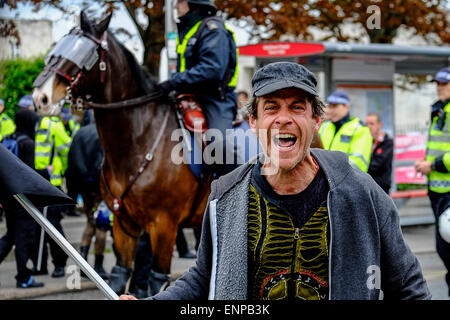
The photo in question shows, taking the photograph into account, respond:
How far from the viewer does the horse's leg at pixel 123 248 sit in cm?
566

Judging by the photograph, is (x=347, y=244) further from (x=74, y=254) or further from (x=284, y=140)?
(x=74, y=254)

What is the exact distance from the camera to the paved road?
7.22m

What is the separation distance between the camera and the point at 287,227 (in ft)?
8.00

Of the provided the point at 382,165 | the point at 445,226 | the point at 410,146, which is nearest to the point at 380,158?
the point at 382,165

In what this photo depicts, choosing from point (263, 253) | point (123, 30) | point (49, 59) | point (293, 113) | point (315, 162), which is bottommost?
point (263, 253)

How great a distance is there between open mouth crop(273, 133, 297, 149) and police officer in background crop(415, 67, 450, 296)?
4060mm

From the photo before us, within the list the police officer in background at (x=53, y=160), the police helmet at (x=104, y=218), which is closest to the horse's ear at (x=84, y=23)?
the police helmet at (x=104, y=218)

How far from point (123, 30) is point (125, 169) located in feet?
34.3

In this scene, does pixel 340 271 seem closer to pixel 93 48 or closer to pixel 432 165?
pixel 93 48

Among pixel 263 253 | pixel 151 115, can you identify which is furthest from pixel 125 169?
pixel 263 253

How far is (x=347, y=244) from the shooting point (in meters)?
2.33

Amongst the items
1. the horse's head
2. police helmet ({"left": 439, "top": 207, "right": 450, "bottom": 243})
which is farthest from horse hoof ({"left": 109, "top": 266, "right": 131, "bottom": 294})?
police helmet ({"left": 439, "top": 207, "right": 450, "bottom": 243})

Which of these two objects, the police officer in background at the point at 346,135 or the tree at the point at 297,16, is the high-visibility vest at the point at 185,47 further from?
the tree at the point at 297,16
